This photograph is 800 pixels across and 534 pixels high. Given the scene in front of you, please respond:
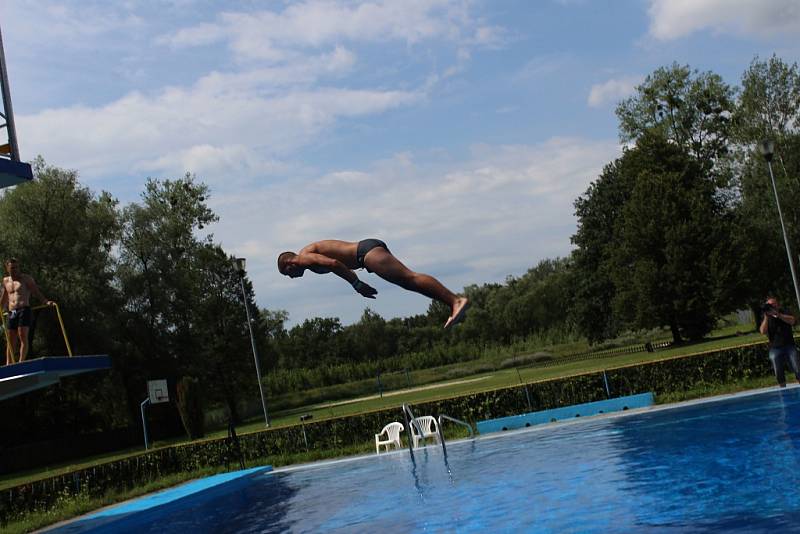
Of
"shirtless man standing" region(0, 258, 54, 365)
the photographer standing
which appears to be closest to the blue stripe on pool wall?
"shirtless man standing" region(0, 258, 54, 365)

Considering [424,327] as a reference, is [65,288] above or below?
above

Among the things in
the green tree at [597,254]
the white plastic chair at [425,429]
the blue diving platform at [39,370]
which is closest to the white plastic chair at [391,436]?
the white plastic chair at [425,429]

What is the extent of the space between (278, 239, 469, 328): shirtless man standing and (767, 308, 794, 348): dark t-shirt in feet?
23.7

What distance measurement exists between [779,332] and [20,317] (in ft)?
48.9

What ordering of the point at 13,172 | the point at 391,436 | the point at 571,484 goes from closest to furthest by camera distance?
the point at 571,484 < the point at 13,172 < the point at 391,436

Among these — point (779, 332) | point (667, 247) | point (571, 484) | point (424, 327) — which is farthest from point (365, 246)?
point (424, 327)

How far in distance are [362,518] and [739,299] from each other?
3561 centimetres

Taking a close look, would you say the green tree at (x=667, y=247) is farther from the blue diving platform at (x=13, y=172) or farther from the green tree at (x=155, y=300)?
the blue diving platform at (x=13, y=172)

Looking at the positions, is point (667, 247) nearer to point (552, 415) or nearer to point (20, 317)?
point (552, 415)

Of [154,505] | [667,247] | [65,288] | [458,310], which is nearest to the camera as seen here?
[154,505]

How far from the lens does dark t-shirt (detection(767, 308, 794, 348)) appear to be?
1753cm

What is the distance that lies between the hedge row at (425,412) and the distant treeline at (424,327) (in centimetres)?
1851

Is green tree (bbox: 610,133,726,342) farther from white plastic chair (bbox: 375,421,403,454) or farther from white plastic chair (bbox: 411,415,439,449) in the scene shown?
white plastic chair (bbox: 375,421,403,454)

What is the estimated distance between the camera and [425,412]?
22.3m
